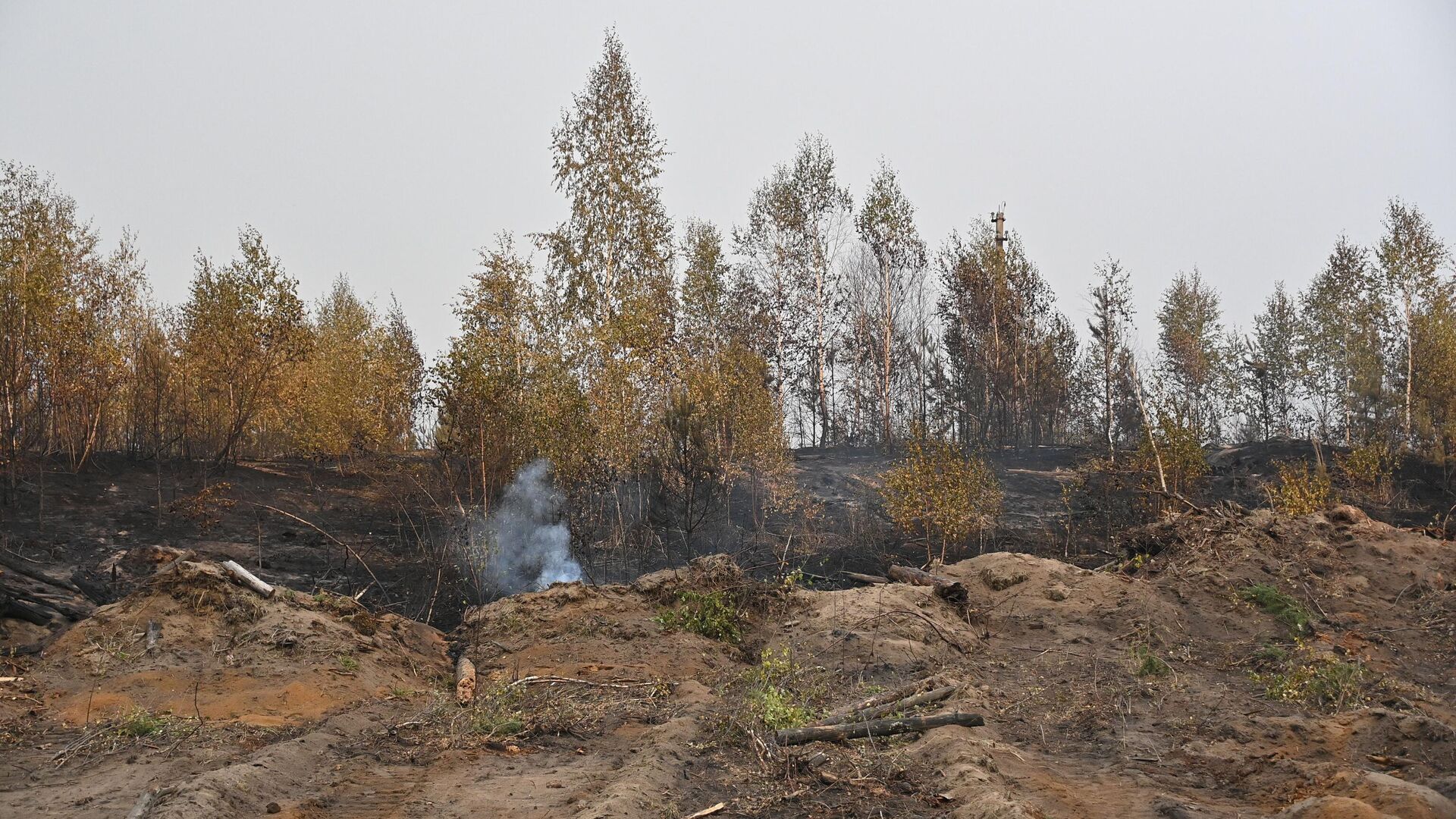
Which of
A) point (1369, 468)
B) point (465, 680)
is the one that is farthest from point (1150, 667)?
point (1369, 468)

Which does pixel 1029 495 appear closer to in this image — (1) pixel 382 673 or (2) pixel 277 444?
(1) pixel 382 673

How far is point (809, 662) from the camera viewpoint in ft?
35.2

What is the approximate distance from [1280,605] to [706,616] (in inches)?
296

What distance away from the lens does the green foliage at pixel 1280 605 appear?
11.5 meters

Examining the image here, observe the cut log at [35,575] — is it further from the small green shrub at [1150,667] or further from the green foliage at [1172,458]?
the green foliage at [1172,458]

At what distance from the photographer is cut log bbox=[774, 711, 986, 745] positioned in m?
6.97

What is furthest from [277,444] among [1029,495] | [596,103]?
[1029,495]

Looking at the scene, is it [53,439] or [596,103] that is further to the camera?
[596,103]

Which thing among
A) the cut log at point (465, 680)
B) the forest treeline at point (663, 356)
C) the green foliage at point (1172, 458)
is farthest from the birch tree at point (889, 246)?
the cut log at point (465, 680)

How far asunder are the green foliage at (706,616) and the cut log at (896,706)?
4405 millimetres

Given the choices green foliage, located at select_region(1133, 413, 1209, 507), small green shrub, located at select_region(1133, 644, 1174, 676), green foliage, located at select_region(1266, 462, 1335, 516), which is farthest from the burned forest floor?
green foliage, located at select_region(1133, 413, 1209, 507)

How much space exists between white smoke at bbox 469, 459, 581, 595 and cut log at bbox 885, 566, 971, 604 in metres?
6.81

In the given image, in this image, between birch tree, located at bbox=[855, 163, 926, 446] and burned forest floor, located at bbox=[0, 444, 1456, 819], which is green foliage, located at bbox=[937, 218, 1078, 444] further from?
burned forest floor, located at bbox=[0, 444, 1456, 819]

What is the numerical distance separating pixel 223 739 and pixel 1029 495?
25.7m
